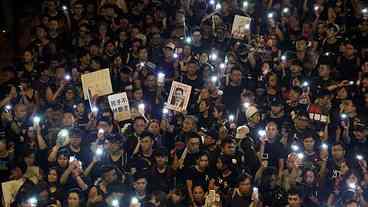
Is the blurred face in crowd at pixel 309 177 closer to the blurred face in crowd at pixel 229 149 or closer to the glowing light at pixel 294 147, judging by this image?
the glowing light at pixel 294 147

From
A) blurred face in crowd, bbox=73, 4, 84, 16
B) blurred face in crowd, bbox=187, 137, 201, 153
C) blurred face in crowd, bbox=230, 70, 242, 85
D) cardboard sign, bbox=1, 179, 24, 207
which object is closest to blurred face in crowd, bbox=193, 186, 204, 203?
blurred face in crowd, bbox=187, 137, 201, 153

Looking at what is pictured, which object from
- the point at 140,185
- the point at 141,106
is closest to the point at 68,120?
the point at 141,106

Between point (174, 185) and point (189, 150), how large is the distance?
539 mm

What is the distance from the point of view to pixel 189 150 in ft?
29.1

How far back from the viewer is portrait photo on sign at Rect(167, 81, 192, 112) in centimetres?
988

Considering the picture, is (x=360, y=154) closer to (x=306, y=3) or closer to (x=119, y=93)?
(x=119, y=93)

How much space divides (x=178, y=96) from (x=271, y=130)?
1492 mm

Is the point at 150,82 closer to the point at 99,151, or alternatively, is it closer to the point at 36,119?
the point at 99,151

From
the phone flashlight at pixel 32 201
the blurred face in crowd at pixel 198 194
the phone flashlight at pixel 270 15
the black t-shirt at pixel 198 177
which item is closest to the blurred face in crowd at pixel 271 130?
the black t-shirt at pixel 198 177

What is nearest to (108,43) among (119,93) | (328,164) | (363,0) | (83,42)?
(83,42)

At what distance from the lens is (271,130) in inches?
364

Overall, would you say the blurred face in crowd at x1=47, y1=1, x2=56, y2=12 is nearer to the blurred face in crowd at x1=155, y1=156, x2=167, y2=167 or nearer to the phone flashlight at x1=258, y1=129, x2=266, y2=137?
the blurred face in crowd at x1=155, y1=156, x2=167, y2=167

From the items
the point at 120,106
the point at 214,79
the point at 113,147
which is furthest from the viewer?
the point at 214,79

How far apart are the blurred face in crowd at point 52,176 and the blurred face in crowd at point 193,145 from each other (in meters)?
1.76
